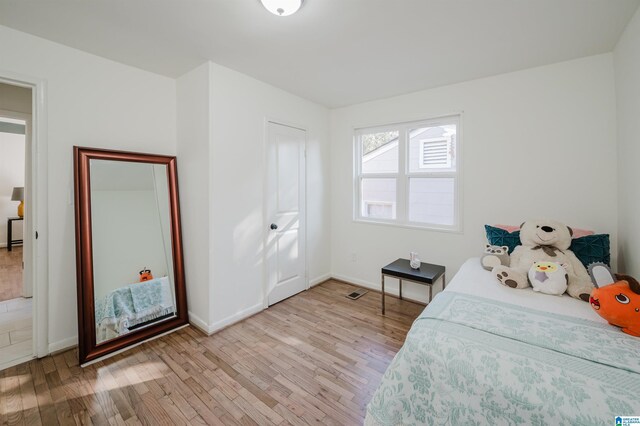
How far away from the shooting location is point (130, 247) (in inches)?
98.6

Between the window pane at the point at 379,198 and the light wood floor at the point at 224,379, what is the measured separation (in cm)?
143

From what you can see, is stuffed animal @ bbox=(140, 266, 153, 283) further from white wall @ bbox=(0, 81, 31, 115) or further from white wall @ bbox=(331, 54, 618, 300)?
white wall @ bbox=(331, 54, 618, 300)

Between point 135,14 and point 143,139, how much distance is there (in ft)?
3.84

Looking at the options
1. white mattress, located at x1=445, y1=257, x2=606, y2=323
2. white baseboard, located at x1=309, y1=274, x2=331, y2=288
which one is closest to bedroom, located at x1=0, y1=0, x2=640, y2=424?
white mattress, located at x1=445, y1=257, x2=606, y2=323

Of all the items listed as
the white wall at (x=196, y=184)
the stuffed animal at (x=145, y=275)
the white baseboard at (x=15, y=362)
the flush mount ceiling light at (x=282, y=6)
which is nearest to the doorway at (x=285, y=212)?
the white wall at (x=196, y=184)

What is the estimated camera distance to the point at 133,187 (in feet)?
8.40

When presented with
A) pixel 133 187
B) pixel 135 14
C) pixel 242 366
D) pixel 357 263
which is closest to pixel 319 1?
pixel 135 14

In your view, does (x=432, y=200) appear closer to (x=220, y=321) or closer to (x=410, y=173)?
(x=410, y=173)

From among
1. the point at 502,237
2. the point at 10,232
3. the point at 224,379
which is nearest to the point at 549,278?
the point at 502,237

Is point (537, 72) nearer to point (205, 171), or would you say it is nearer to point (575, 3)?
point (575, 3)

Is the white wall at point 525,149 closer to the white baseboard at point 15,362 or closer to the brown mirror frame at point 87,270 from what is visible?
the brown mirror frame at point 87,270

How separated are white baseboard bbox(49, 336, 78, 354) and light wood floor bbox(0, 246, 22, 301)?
5.92ft

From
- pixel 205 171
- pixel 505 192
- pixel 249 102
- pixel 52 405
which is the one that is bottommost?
pixel 52 405

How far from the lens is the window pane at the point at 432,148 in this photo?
3.03 meters
